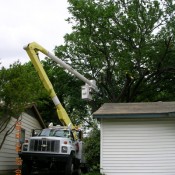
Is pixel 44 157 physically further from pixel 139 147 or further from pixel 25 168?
pixel 139 147

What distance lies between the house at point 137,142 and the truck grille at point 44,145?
2.42m

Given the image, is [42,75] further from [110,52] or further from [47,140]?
[110,52]

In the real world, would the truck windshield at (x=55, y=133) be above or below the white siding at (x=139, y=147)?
above

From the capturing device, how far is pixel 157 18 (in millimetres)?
31172

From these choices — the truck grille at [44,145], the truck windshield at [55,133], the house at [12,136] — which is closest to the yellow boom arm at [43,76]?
the house at [12,136]

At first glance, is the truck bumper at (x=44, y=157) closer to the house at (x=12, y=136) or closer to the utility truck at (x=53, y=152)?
the utility truck at (x=53, y=152)

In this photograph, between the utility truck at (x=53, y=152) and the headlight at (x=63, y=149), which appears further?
the headlight at (x=63, y=149)

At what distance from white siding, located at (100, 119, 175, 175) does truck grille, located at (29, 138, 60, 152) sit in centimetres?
243

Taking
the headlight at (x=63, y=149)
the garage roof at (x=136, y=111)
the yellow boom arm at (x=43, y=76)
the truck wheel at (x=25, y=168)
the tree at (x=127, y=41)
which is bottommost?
the truck wheel at (x=25, y=168)

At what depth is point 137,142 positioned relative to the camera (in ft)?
55.6

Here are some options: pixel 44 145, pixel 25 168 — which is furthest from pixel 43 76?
pixel 25 168

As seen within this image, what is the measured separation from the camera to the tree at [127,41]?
3020 centimetres

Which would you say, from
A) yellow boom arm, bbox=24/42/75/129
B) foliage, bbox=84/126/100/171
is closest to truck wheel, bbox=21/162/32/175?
foliage, bbox=84/126/100/171

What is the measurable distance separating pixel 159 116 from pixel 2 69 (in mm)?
7266
